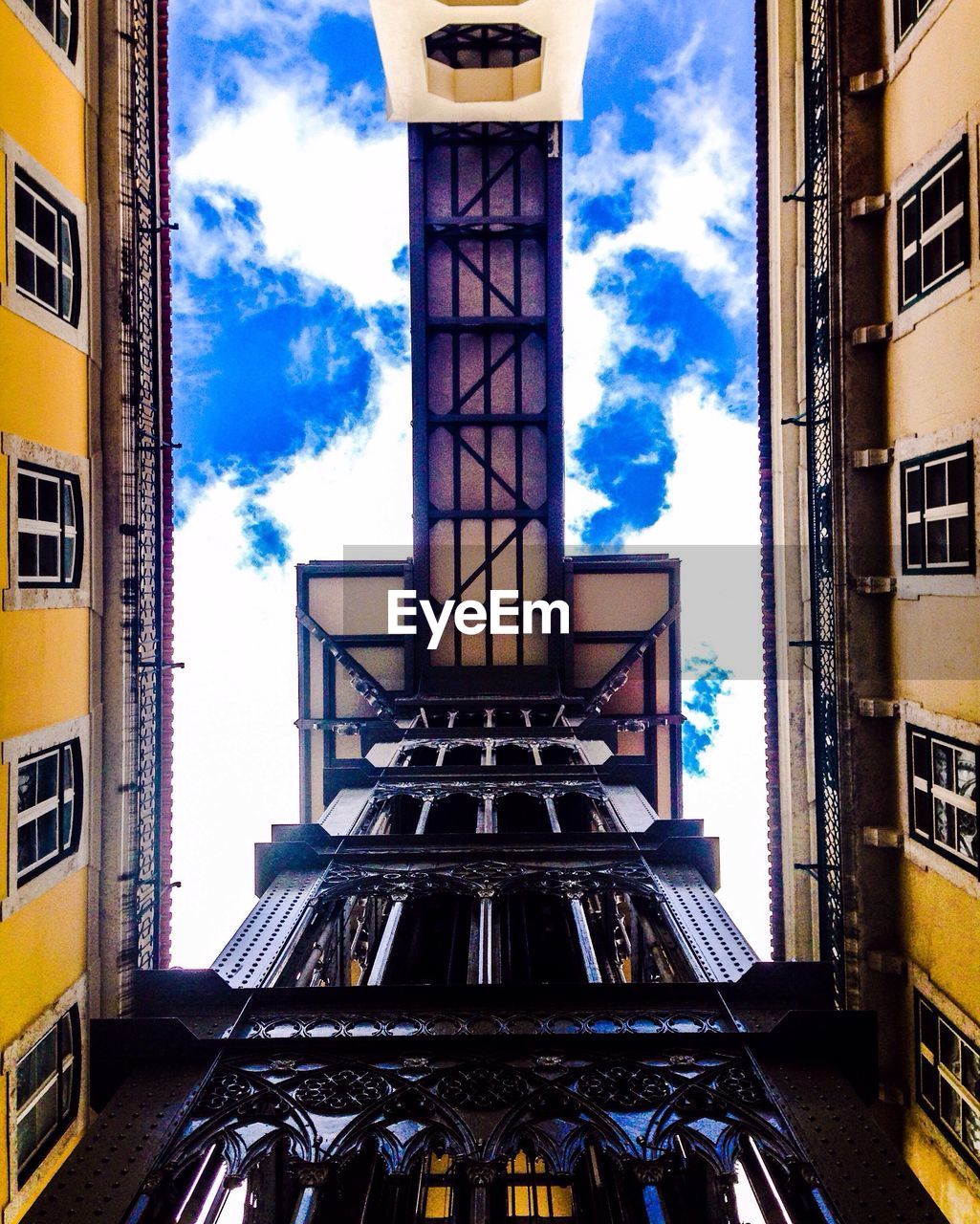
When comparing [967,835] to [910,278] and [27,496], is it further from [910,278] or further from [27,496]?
[27,496]

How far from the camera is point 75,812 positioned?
9.95m

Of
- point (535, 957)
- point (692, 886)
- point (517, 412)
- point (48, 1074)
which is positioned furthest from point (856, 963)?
point (517, 412)

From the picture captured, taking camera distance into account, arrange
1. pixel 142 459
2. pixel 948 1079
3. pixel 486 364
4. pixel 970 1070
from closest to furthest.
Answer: pixel 970 1070
pixel 948 1079
pixel 142 459
pixel 486 364

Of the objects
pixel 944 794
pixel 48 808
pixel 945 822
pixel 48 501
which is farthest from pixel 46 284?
pixel 945 822

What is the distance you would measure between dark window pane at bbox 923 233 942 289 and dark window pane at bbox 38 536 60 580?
10006mm

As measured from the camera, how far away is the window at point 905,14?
886 cm

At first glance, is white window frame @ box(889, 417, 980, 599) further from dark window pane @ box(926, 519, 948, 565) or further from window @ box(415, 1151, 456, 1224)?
window @ box(415, 1151, 456, 1224)

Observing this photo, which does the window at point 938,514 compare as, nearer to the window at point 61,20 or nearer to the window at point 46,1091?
the window at point 46,1091

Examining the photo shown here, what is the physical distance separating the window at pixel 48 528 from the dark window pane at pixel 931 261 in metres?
9.74

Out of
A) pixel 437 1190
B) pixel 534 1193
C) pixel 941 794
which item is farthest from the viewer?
pixel 941 794

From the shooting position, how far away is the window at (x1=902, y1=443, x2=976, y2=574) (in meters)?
8.12

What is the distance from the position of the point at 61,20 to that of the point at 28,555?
20.9 feet

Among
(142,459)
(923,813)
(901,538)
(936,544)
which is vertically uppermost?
(142,459)

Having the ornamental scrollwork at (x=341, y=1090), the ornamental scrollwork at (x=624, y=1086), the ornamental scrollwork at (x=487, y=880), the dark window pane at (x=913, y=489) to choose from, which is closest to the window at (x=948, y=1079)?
the ornamental scrollwork at (x=487, y=880)
